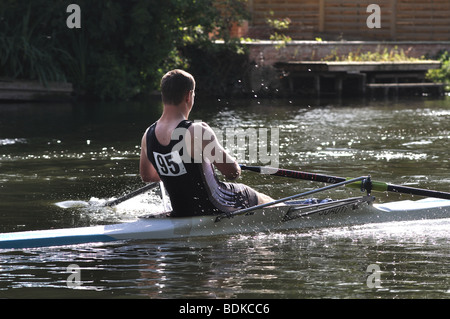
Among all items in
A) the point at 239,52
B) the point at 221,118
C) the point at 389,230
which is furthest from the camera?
the point at 239,52

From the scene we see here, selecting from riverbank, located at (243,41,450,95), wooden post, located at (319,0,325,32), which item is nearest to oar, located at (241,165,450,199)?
riverbank, located at (243,41,450,95)

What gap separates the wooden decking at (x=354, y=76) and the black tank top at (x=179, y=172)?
18342 mm

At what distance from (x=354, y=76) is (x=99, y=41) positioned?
303 inches

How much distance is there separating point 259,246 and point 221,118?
11888mm

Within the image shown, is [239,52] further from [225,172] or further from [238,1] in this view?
[225,172]

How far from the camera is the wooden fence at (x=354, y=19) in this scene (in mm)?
31281

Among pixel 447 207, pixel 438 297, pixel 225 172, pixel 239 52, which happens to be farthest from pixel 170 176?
pixel 239 52

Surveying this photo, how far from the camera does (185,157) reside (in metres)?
7.16

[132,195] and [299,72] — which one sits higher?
[299,72]

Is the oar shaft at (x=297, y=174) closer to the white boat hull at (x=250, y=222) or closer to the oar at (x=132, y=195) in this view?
the white boat hull at (x=250, y=222)

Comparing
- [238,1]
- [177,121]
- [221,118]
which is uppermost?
[238,1]

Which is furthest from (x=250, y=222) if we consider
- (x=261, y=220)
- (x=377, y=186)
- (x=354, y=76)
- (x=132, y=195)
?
(x=354, y=76)

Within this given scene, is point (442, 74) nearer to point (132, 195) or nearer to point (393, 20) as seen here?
point (393, 20)
